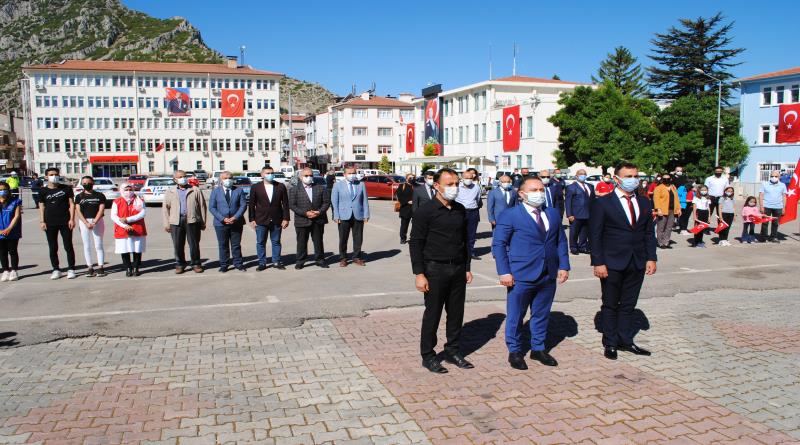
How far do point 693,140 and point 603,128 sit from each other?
6682mm

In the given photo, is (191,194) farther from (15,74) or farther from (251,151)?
(15,74)

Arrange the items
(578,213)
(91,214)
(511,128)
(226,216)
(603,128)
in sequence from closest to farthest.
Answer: (91,214) → (226,216) → (578,213) → (603,128) → (511,128)

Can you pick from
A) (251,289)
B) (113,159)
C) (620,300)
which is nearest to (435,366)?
(620,300)

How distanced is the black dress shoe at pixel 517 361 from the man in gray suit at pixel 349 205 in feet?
21.5

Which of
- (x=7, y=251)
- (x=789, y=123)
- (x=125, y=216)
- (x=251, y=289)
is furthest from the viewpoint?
(x=789, y=123)

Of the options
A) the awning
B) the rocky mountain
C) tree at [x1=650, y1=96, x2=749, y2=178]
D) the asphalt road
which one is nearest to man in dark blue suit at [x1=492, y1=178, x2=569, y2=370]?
the asphalt road

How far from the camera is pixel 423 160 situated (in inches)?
2176

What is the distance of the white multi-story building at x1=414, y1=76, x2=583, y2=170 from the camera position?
185 feet

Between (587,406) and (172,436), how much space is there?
3.17m

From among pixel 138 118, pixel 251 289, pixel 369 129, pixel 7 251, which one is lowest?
pixel 251 289

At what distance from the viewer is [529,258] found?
6.15 m

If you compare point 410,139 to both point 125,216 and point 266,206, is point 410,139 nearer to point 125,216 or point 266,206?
point 266,206

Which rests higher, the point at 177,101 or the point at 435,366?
the point at 177,101

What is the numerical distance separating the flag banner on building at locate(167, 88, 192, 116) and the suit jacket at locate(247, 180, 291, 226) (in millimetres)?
84135
